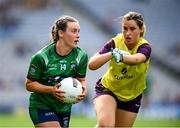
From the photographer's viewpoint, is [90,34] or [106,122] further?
[90,34]

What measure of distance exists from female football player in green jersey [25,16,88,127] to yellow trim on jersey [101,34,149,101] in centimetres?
58

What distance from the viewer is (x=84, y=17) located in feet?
70.2

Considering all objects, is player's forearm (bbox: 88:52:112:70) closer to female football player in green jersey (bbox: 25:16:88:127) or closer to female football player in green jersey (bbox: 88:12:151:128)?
female football player in green jersey (bbox: 88:12:151:128)

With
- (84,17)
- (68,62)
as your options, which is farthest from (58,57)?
(84,17)

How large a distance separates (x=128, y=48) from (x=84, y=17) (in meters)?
13.7

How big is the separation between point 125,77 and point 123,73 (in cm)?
6

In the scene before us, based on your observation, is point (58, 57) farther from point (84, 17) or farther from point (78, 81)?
point (84, 17)

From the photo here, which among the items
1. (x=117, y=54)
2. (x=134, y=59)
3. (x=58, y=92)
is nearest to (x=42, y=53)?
(x=58, y=92)

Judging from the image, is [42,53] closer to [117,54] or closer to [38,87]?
[38,87]

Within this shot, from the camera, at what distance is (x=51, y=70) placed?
7.23 metres

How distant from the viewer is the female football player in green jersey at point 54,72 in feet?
23.6

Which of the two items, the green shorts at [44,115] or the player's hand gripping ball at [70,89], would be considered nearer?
the player's hand gripping ball at [70,89]

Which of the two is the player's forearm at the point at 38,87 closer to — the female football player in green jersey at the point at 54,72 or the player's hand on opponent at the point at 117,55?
the female football player in green jersey at the point at 54,72

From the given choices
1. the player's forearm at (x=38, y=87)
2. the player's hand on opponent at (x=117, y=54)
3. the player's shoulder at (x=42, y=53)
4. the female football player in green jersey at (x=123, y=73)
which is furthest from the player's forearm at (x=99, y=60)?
the player's forearm at (x=38, y=87)
